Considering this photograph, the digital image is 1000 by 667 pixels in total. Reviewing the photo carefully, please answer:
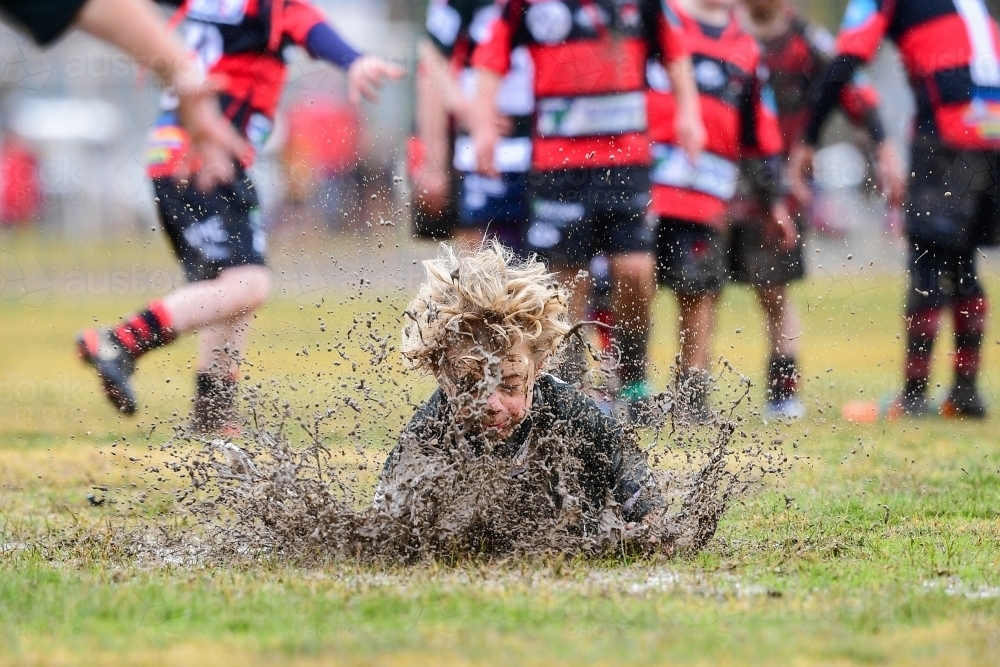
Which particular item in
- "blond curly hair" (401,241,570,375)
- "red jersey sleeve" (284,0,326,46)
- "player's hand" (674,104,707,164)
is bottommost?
"blond curly hair" (401,241,570,375)

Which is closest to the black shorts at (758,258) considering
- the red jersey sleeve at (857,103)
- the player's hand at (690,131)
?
the red jersey sleeve at (857,103)

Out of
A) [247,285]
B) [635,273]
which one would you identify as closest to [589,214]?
[635,273]

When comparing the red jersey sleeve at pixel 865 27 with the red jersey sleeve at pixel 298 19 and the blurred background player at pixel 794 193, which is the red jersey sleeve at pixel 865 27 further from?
the red jersey sleeve at pixel 298 19

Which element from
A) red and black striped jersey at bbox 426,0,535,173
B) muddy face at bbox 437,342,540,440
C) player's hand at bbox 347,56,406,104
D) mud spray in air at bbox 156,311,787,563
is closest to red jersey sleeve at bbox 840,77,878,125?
red and black striped jersey at bbox 426,0,535,173

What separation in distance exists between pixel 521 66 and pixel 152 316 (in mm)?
2377

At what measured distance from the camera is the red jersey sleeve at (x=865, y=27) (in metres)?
8.08

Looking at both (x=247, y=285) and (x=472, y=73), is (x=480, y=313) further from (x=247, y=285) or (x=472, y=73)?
(x=472, y=73)

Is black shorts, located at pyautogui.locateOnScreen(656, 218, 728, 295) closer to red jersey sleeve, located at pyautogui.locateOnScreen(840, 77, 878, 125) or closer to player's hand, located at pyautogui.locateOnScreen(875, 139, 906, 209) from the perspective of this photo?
player's hand, located at pyautogui.locateOnScreen(875, 139, 906, 209)

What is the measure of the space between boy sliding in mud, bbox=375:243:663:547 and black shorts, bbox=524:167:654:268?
2.23 meters

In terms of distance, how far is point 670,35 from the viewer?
7.11 m

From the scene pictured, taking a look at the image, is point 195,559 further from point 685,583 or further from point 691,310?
point 691,310

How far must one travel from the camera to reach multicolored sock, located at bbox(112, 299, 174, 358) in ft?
21.4

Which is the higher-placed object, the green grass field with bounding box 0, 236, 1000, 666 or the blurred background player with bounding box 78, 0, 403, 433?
the blurred background player with bounding box 78, 0, 403, 433

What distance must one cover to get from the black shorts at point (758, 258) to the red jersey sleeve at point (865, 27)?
110 cm
